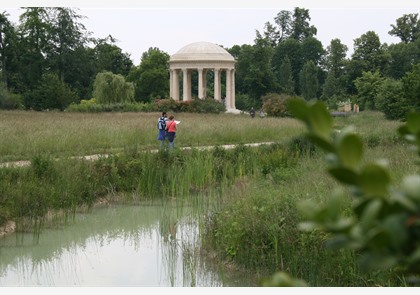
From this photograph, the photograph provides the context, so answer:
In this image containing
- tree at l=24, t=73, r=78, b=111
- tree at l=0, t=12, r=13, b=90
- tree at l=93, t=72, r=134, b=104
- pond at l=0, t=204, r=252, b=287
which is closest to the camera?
pond at l=0, t=204, r=252, b=287

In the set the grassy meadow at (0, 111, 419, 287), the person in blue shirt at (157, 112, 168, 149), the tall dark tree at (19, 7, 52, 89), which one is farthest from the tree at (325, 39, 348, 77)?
the person in blue shirt at (157, 112, 168, 149)

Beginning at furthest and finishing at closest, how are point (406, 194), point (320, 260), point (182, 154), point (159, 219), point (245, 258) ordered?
point (182, 154) → point (159, 219) → point (245, 258) → point (320, 260) → point (406, 194)

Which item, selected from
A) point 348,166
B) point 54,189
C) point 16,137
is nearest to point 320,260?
point 54,189

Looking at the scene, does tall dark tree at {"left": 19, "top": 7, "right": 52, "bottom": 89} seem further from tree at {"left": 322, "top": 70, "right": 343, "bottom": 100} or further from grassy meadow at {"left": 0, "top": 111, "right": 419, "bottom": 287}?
grassy meadow at {"left": 0, "top": 111, "right": 419, "bottom": 287}

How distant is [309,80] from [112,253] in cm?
4640

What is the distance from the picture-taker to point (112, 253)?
10.2 m

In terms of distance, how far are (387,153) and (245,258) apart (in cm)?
609

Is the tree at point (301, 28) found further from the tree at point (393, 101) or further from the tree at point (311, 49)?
the tree at point (393, 101)

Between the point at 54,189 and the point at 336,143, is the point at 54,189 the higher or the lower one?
the lower one

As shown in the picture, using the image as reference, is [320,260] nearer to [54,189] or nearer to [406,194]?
[54,189]

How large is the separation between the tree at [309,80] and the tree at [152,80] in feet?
36.3

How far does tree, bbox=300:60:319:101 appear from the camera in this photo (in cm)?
5512

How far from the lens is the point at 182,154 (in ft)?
52.0

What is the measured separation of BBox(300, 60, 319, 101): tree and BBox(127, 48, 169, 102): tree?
11.1m
